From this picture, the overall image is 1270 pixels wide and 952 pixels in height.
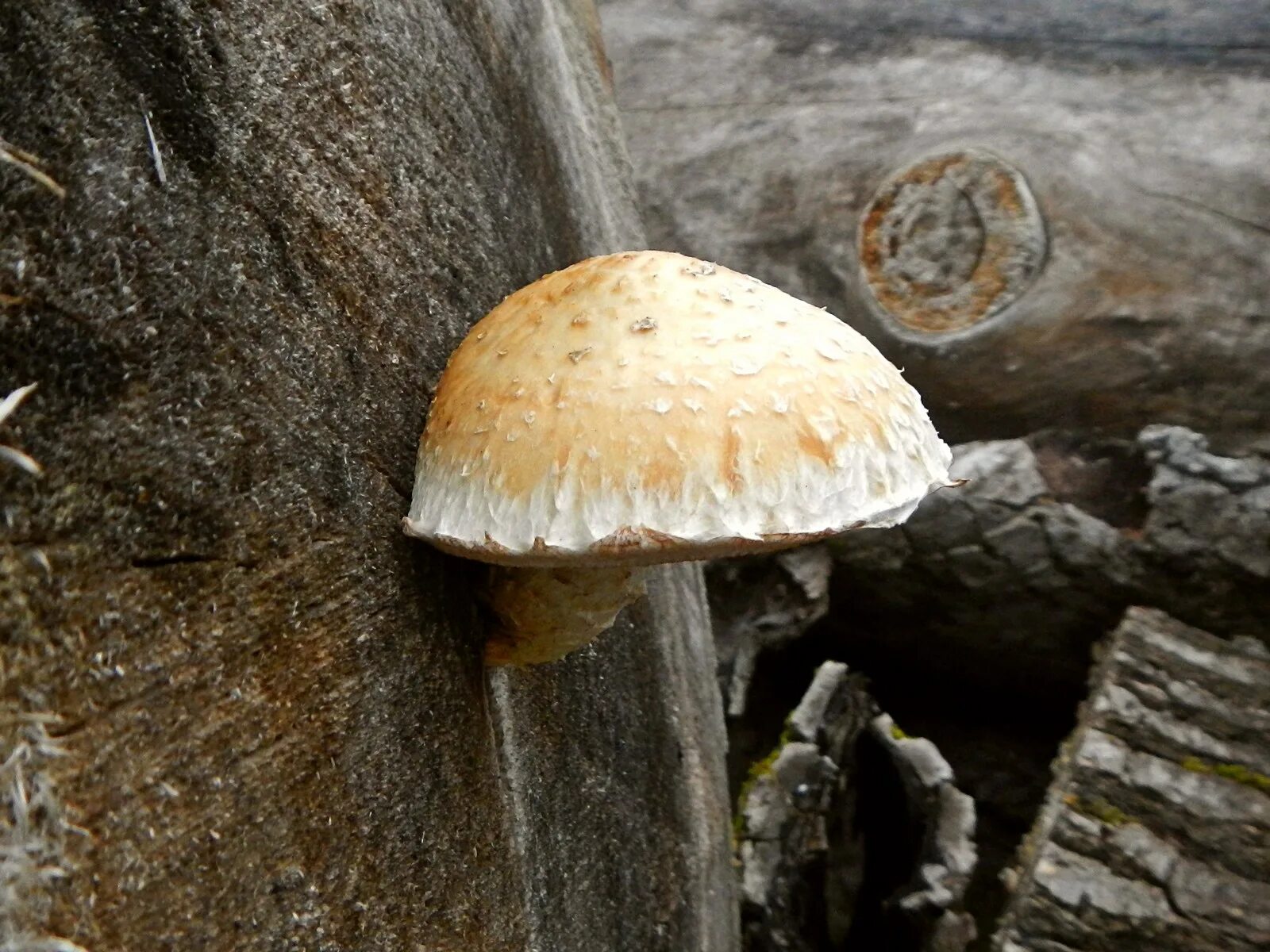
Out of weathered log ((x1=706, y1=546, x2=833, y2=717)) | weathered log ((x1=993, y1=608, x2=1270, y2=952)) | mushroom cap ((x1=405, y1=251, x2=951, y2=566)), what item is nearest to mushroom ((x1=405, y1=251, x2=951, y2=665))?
mushroom cap ((x1=405, y1=251, x2=951, y2=566))

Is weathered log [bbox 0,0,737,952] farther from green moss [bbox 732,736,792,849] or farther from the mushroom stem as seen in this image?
green moss [bbox 732,736,792,849]

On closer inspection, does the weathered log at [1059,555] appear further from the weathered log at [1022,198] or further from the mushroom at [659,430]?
the mushroom at [659,430]

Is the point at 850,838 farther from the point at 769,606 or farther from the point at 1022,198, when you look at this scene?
the point at 1022,198

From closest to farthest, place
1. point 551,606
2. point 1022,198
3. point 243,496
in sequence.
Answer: point 243,496, point 551,606, point 1022,198

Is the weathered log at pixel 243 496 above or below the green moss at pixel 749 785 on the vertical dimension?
above

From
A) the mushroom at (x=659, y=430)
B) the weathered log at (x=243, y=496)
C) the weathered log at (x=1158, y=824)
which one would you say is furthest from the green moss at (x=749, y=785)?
the mushroom at (x=659, y=430)

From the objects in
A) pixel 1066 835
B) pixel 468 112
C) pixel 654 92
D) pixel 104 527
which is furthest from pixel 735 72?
pixel 104 527

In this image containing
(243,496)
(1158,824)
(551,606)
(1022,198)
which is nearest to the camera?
(243,496)

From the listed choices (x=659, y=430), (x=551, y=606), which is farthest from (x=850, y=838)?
(x=659, y=430)
